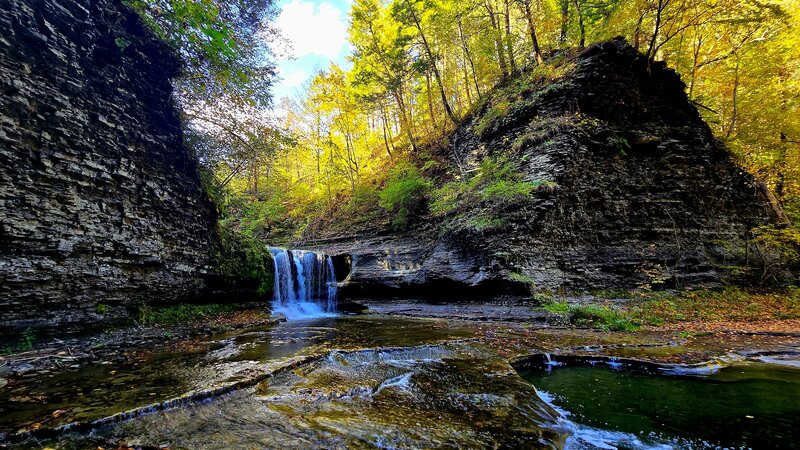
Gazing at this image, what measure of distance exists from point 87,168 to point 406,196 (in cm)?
1071

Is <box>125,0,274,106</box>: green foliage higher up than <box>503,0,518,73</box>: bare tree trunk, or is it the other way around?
<box>503,0,518,73</box>: bare tree trunk

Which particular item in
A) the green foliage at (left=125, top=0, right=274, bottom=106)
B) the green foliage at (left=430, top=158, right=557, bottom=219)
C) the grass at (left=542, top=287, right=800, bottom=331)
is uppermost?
the green foliage at (left=125, top=0, right=274, bottom=106)

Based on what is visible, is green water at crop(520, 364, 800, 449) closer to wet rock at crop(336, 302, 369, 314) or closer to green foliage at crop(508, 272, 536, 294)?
green foliage at crop(508, 272, 536, 294)

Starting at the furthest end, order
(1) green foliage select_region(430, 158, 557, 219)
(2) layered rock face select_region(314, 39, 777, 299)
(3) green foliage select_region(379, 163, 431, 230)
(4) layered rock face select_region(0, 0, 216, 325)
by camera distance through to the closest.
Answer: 1. (3) green foliage select_region(379, 163, 431, 230)
2. (1) green foliage select_region(430, 158, 557, 219)
3. (2) layered rock face select_region(314, 39, 777, 299)
4. (4) layered rock face select_region(0, 0, 216, 325)

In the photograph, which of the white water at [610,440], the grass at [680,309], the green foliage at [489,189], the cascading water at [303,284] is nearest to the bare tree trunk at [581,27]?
the green foliage at [489,189]

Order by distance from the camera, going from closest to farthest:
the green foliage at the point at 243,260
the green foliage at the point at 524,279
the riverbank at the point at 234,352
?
the riverbank at the point at 234,352 → the green foliage at the point at 524,279 → the green foliage at the point at 243,260

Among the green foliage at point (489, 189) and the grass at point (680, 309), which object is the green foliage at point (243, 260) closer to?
the green foliage at point (489, 189)

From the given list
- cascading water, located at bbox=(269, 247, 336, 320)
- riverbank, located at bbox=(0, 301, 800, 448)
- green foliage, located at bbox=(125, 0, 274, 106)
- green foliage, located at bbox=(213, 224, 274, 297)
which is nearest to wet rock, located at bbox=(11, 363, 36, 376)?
riverbank, located at bbox=(0, 301, 800, 448)

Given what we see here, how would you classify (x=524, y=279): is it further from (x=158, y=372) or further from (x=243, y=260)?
(x=243, y=260)

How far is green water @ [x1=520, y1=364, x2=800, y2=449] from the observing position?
2906mm

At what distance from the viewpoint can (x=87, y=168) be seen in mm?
6539

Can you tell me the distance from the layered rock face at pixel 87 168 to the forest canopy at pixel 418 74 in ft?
3.99

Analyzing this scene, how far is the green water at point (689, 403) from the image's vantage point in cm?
291

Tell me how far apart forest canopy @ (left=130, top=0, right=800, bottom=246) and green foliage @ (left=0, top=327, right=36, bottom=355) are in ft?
19.8
